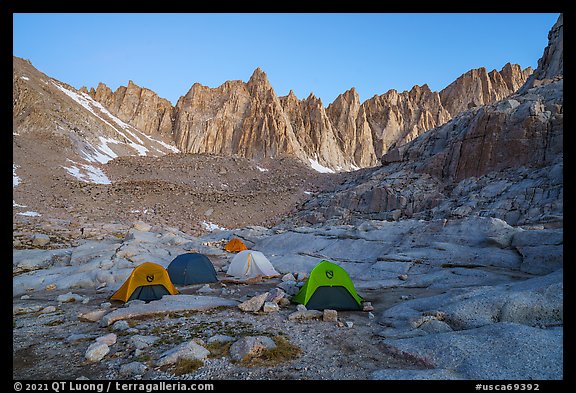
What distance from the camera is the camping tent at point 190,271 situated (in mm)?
15898

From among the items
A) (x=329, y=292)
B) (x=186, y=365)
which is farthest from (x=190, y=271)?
(x=186, y=365)

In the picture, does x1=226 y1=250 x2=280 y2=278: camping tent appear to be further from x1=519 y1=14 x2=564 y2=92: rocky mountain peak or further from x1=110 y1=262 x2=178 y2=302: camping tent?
Answer: x1=519 y1=14 x2=564 y2=92: rocky mountain peak

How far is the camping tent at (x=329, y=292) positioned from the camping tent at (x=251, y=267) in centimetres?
597

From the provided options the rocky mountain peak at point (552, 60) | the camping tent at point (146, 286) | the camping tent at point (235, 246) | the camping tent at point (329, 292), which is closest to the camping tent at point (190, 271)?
the camping tent at point (146, 286)

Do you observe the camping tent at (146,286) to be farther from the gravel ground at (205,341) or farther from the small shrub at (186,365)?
the small shrub at (186,365)

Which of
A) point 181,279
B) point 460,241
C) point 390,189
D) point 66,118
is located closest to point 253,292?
point 181,279

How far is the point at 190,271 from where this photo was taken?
1603cm

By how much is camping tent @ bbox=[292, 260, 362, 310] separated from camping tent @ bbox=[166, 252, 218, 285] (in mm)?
6305

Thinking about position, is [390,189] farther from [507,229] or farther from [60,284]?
[60,284]

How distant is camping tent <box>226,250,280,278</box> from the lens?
17578 mm

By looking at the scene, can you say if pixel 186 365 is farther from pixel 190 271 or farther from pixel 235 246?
pixel 235 246

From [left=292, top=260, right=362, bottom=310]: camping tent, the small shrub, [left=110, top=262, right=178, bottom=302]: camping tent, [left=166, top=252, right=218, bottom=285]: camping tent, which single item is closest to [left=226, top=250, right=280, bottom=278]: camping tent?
[left=166, top=252, right=218, bottom=285]: camping tent

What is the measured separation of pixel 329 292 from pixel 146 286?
7232 millimetres

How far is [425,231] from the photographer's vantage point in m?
19.4
